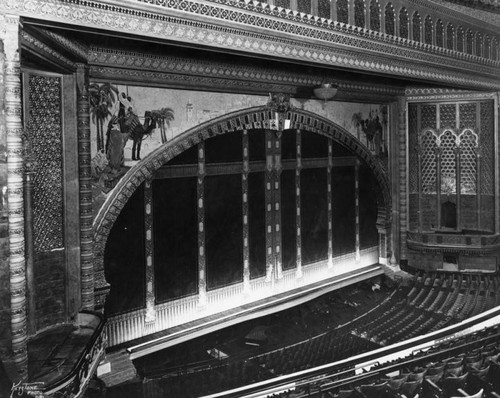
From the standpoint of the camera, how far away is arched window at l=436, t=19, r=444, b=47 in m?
8.73

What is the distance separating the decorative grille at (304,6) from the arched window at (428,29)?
119 inches

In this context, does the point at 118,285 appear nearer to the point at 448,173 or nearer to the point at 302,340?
the point at 302,340

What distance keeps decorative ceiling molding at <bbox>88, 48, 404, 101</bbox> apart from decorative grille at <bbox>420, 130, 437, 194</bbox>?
9.70 ft

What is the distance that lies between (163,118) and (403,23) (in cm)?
414

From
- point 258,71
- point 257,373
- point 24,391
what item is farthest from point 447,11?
point 24,391

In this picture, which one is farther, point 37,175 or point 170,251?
point 170,251

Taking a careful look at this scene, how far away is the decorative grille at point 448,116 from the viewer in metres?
11.6

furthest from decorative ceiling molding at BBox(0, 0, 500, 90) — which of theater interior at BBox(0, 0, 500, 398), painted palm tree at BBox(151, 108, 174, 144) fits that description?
painted palm tree at BBox(151, 108, 174, 144)

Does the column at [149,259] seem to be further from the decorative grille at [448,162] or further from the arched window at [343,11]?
the decorative grille at [448,162]

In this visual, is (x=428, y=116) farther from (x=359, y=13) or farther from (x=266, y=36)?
(x=266, y=36)

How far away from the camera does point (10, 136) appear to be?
369 centimetres

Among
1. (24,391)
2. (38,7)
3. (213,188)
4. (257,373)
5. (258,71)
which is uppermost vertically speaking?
(258,71)

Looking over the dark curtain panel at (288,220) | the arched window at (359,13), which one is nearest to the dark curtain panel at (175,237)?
the dark curtain panel at (288,220)

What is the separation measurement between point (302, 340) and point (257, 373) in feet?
5.16
